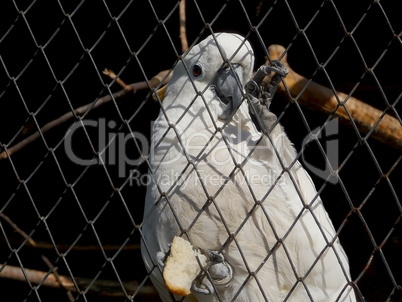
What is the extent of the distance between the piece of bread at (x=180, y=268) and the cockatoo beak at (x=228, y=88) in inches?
19.6

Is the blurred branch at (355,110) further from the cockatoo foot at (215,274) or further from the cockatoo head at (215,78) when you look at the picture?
the cockatoo foot at (215,274)

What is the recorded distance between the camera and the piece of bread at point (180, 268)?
174 centimetres

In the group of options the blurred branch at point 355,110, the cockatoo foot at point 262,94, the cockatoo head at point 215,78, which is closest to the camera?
the cockatoo foot at point 262,94

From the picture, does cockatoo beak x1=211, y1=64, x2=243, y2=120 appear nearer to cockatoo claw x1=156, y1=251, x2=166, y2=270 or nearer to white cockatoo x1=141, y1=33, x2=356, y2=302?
white cockatoo x1=141, y1=33, x2=356, y2=302

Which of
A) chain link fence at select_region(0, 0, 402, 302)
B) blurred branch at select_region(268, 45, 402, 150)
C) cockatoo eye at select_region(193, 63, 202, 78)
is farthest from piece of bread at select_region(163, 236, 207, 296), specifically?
chain link fence at select_region(0, 0, 402, 302)

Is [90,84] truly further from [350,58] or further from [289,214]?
[289,214]

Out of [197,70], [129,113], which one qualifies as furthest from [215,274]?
[129,113]

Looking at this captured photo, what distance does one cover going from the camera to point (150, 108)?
3.21 m

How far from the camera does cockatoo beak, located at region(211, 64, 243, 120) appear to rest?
6.89 feet

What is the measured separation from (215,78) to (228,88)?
51mm

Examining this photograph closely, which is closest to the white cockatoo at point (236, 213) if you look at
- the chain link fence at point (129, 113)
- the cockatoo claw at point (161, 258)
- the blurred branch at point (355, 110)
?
the cockatoo claw at point (161, 258)

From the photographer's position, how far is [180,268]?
5.82ft

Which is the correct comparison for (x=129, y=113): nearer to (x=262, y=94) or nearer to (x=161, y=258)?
(x=262, y=94)

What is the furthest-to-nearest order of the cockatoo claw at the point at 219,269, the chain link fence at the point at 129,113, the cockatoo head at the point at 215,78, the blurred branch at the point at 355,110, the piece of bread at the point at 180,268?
the chain link fence at the point at 129,113, the blurred branch at the point at 355,110, the cockatoo head at the point at 215,78, the cockatoo claw at the point at 219,269, the piece of bread at the point at 180,268
